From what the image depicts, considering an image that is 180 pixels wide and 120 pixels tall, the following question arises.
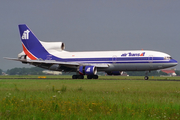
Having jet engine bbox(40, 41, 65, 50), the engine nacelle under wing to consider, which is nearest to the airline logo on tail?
jet engine bbox(40, 41, 65, 50)

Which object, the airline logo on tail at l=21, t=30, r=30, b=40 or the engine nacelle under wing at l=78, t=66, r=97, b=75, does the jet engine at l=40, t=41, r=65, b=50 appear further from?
the engine nacelle under wing at l=78, t=66, r=97, b=75

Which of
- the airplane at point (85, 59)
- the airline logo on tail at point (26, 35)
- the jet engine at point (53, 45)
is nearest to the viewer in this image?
the airplane at point (85, 59)

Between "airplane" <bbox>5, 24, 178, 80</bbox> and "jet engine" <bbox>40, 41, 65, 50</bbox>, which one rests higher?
"jet engine" <bbox>40, 41, 65, 50</bbox>

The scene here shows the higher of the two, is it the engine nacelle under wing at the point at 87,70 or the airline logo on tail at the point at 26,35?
the airline logo on tail at the point at 26,35

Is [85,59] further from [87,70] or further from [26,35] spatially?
[26,35]

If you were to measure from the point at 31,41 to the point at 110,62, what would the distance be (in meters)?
18.2

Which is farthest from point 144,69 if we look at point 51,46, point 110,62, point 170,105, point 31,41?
point 170,105

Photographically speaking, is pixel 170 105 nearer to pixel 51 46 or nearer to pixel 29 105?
pixel 29 105

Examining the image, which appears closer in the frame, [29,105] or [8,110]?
[8,110]

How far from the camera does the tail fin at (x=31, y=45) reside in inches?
2200

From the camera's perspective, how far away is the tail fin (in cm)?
5588

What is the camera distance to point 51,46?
184ft

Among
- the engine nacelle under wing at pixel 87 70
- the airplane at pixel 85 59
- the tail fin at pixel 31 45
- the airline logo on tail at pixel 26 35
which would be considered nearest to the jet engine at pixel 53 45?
the airplane at pixel 85 59

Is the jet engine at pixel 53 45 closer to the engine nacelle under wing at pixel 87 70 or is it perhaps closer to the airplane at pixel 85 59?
the airplane at pixel 85 59
